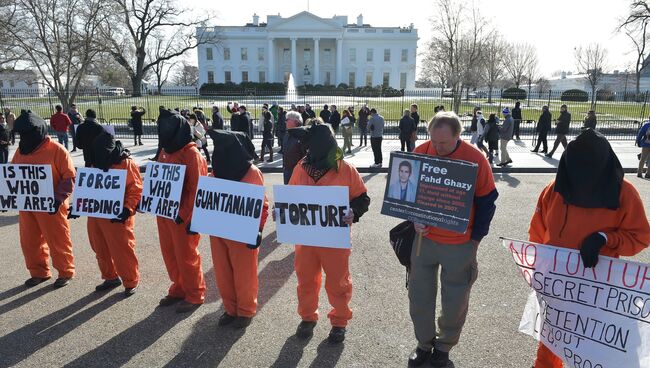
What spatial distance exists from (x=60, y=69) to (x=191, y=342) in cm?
1837

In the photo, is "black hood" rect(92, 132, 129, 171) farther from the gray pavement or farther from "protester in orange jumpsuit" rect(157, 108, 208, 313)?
the gray pavement

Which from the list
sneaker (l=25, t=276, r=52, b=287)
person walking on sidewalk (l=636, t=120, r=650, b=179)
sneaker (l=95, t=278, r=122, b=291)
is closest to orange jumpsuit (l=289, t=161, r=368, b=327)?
sneaker (l=95, t=278, r=122, b=291)

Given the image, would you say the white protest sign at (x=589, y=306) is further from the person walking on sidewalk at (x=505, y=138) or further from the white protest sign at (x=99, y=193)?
the person walking on sidewalk at (x=505, y=138)

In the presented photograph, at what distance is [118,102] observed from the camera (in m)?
27.8

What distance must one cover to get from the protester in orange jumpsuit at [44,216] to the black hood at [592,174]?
15.7 feet

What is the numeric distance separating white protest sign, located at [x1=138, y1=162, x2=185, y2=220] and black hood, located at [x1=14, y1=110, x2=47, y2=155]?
4.83 feet

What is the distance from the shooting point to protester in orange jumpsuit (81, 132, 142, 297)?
175 inches

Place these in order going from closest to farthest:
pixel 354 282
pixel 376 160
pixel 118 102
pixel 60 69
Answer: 1. pixel 354 282
2. pixel 376 160
3. pixel 60 69
4. pixel 118 102

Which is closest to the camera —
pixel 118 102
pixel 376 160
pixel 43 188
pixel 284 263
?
pixel 43 188

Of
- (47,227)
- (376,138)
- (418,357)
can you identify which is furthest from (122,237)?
(376,138)

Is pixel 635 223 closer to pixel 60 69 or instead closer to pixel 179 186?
pixel 179 186

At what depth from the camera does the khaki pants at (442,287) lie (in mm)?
3191

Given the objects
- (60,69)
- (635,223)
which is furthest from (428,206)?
(60,69)

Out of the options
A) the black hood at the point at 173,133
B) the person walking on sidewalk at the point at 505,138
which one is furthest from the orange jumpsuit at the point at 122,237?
the person walking on sidewalk at the point at 505,138
